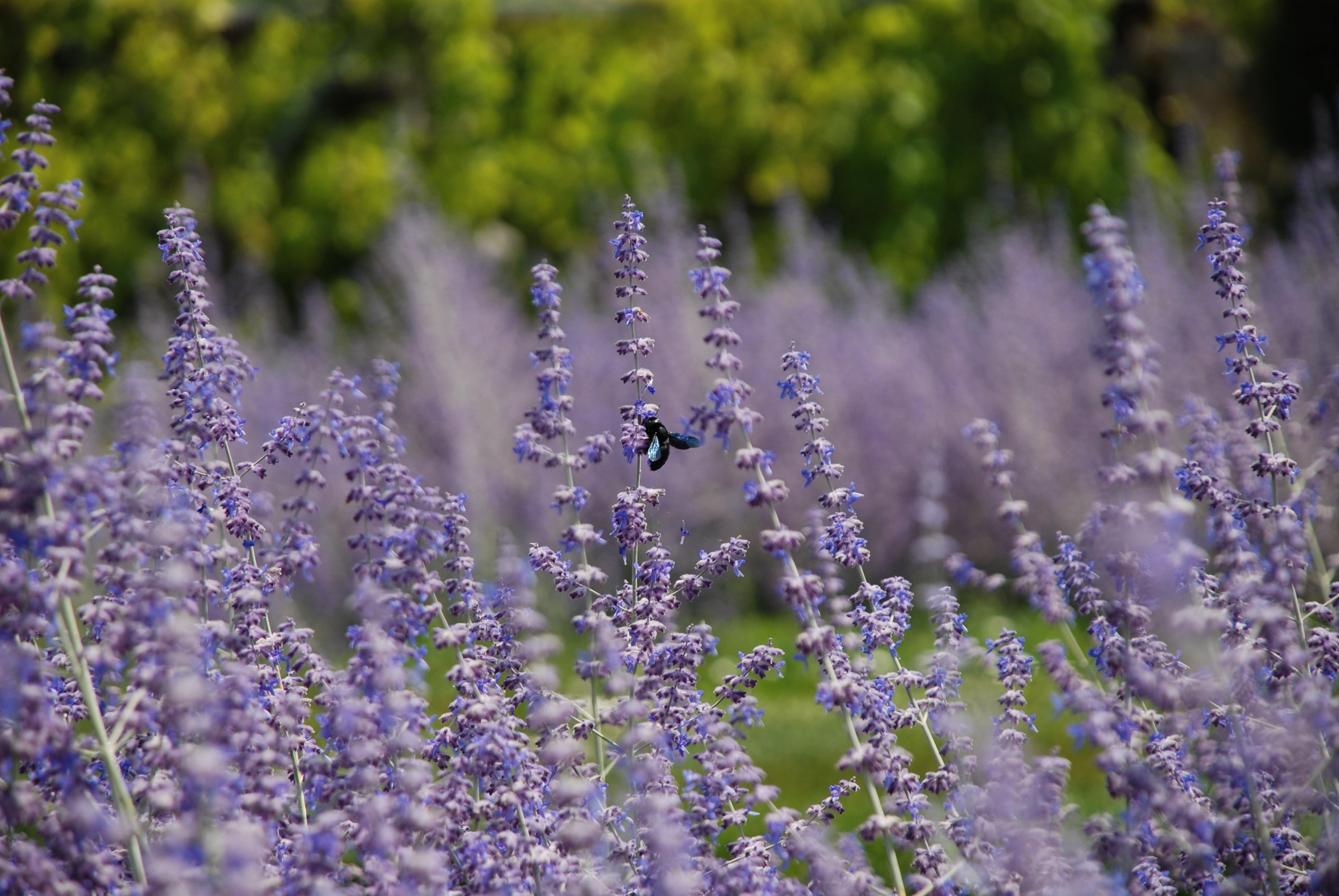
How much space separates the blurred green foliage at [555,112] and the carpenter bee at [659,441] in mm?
7851

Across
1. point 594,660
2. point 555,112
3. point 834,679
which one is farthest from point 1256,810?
point 555,112

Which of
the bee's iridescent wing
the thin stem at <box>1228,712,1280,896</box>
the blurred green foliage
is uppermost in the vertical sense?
the blurred green foliage

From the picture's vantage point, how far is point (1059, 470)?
622 centimetres

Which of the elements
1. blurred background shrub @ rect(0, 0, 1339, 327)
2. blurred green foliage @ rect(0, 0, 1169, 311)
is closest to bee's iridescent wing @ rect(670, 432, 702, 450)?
blurred background shrub @ rect(0, 0, 1339, 327)

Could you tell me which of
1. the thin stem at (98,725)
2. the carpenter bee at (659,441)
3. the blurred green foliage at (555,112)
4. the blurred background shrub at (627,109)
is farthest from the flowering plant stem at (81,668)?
the blurred green foliage at (555,112)

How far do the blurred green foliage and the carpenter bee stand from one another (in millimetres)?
7851

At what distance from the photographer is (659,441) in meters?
2.08

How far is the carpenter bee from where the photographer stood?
6.75ft

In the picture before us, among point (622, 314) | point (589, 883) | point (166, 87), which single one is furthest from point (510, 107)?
point (589, 883)

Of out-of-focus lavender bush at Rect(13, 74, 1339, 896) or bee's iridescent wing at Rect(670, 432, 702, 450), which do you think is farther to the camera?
bee's iridescent wing at Rect(670, 432, 702, 450)

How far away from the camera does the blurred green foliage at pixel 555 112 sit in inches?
393

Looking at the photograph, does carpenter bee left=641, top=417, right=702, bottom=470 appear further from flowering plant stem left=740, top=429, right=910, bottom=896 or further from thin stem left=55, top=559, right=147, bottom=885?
thin stem left=55, top=559, right=147, bottom=885

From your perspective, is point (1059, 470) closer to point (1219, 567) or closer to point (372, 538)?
point (1219, 567)

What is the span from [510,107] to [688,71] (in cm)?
167
